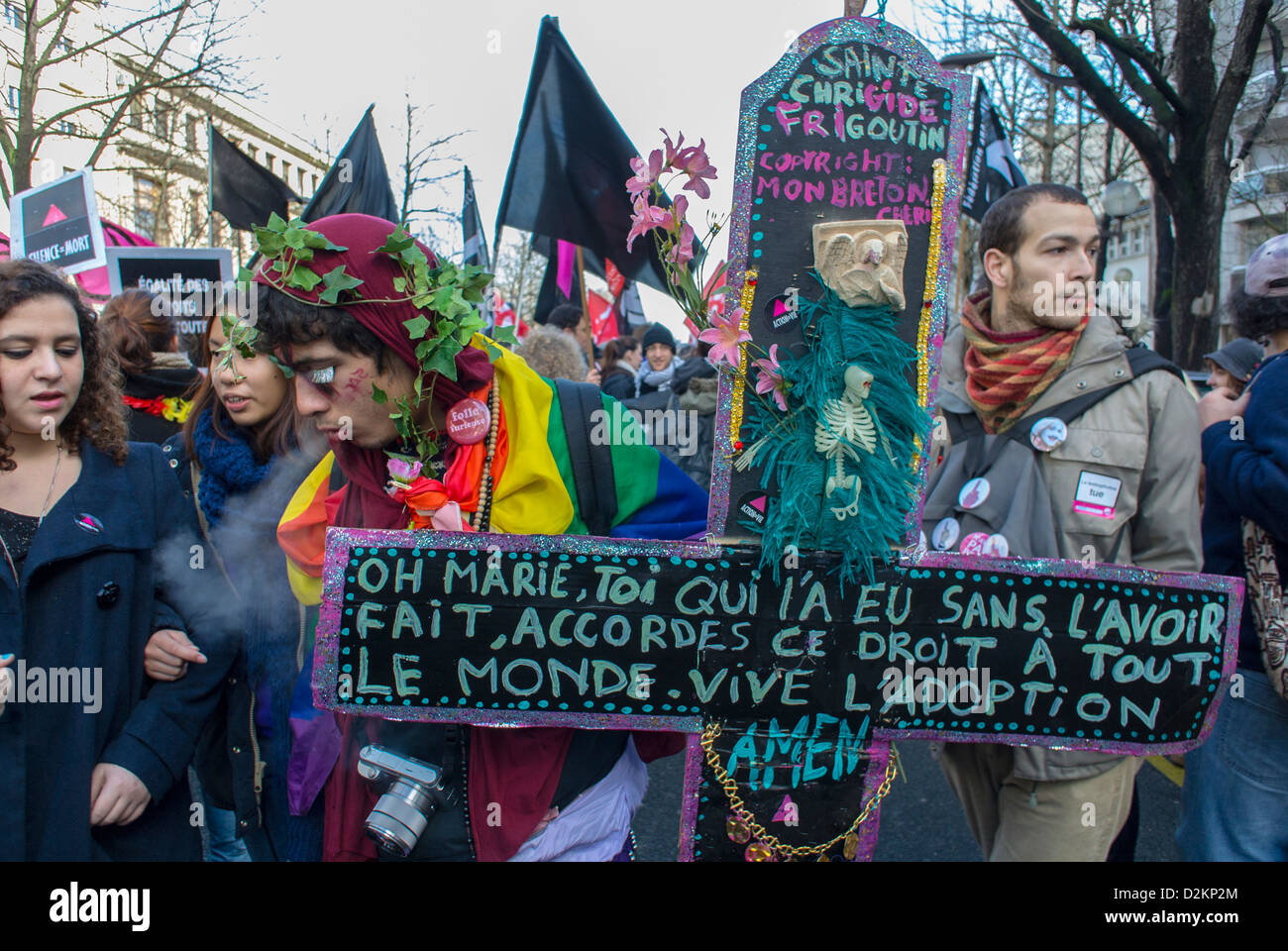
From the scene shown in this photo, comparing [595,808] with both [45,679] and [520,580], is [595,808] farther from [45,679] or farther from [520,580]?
[45,679]

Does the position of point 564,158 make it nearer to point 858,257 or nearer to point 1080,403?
point 1080,403

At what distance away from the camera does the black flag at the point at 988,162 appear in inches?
278

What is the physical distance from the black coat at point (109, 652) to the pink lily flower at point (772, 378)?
57.4 inches

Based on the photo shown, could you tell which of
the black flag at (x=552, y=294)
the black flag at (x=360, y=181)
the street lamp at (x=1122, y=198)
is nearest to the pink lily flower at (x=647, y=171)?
the black flag at (x=360, y=181)

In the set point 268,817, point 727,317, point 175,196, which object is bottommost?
point 268,817

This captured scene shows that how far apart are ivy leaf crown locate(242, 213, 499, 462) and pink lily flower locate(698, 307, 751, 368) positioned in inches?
18.5

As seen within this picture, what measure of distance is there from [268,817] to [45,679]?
0.75 meters

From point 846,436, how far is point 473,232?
7.01 metres

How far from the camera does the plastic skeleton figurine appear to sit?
168 centimetres

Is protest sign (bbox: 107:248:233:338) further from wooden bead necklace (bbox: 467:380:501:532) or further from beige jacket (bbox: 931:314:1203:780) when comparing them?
beige jacket (bbox: 931:314:1203:780)

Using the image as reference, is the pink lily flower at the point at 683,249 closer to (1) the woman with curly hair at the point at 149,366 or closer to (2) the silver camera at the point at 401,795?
(2) the silver camera at the point at 401,795

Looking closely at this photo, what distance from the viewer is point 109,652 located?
204cm

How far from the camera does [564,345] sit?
5.37m
